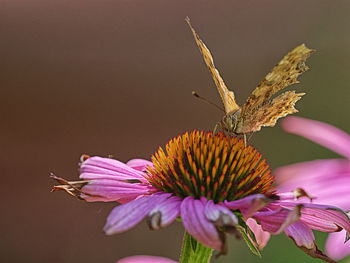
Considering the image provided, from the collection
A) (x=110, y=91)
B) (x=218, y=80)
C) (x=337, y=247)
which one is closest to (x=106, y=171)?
(x=218, y=80)

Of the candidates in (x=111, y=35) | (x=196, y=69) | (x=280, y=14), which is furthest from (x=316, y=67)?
(x=111, y=35)

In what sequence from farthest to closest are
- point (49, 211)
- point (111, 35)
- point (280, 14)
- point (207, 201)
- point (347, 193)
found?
point (280, 14), point (111, 35), point (49, 211), point (347, 193), point (207, 201)

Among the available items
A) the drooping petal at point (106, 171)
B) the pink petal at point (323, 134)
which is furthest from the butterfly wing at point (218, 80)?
the pink petal at point (323, 134)

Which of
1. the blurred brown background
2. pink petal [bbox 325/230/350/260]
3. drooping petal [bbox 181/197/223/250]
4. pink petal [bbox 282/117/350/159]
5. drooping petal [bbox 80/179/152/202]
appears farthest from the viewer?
the blurred brown background

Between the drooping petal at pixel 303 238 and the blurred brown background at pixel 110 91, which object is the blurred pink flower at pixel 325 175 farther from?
the blurred brown background at pixel 110 91

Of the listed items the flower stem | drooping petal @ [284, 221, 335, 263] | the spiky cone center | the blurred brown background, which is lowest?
drooping petal @ [284, 221, 335, 263]

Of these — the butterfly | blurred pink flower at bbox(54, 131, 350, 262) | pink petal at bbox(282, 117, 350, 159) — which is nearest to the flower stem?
blurred pink flower at bbox(54, 131, 350, 262)

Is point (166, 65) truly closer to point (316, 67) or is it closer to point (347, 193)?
point (316, 67)

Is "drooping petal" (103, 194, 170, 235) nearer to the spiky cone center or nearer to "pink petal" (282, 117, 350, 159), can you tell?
the spiky cone center

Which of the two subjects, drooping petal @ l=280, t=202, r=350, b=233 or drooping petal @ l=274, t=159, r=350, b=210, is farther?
drooping petal @ l=274, t=159, r=350, b=210
